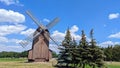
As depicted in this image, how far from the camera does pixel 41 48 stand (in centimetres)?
7938

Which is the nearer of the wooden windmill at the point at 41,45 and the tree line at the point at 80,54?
the tree line at the point at 80,54

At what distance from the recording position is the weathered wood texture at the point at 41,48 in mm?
79312

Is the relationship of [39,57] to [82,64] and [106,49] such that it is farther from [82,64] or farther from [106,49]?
[106,49]

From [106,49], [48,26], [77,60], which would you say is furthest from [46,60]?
[106,49]

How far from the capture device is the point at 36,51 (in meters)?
79.8

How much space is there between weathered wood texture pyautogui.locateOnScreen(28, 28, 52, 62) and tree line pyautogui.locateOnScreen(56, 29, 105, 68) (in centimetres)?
1076

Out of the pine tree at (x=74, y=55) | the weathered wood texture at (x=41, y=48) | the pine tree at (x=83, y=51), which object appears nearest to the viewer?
the pine tree at (x=83, y=51)

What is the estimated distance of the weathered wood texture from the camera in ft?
260

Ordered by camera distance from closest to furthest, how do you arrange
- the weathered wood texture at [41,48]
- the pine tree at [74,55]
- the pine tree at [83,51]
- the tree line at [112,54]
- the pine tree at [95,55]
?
the pine tree at [95,55] → the pine tree at [83,51] → the pine tree at [74,55] → the weathered wood texture at [41,48] → the tree line at [112,54]

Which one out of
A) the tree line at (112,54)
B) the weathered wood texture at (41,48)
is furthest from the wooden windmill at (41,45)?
the tree line at (112,54)

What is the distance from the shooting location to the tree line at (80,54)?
65.1 m

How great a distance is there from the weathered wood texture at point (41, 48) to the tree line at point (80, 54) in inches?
424

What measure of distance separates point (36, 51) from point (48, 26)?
303 inches

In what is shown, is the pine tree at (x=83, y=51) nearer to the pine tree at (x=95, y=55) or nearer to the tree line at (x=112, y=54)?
the pine tree at (x=95, y=55)
